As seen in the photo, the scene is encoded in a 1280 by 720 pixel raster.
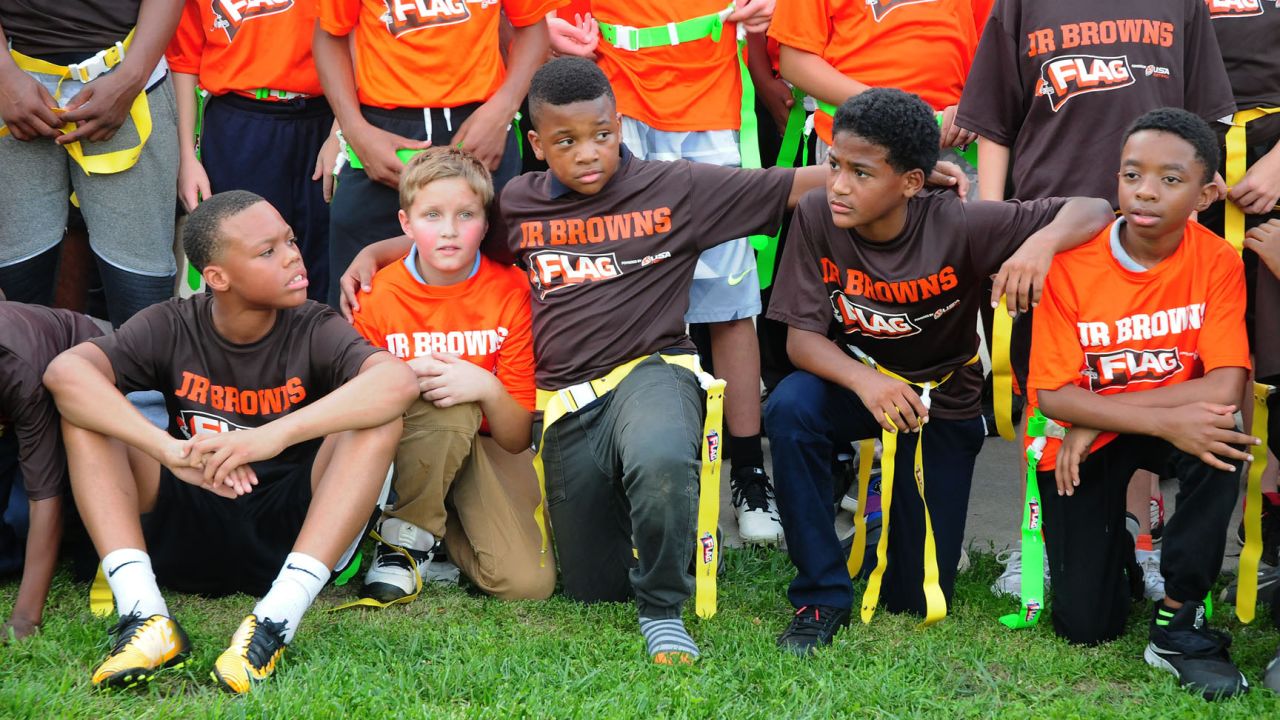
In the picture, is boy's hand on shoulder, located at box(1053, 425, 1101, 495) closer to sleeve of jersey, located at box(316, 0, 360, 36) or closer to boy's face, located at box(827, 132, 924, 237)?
boy's face, located at box(827, 132, 924, 237)

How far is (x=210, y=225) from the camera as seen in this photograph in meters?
4.04

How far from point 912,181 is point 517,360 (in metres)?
1.40

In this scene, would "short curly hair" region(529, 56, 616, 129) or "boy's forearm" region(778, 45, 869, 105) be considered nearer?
"short curly hair" region(529, 56, 616, 129)

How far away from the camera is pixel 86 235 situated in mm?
5371

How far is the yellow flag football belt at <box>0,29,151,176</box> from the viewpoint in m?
4.67

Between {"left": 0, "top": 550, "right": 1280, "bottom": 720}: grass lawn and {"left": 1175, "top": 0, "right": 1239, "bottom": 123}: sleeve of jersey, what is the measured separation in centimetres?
161

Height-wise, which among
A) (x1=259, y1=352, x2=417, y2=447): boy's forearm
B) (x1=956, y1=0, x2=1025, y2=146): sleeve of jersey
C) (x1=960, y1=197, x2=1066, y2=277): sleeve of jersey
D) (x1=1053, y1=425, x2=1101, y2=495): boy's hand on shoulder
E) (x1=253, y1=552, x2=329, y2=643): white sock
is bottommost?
(x1=253, y1=552, x2=329, y2=643): white sock

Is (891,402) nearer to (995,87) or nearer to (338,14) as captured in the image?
(995,87)

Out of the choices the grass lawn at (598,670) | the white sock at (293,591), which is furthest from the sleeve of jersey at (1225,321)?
the white sock at (293,591)

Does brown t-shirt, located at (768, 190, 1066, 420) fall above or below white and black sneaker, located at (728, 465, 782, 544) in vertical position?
above

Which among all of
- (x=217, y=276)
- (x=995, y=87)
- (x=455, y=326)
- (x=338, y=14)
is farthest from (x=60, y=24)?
(x=995, y=87)

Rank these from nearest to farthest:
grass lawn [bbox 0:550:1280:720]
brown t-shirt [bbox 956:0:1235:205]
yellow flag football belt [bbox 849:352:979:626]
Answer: grass lawn [bbox 0:550:1280:720] → yellow flag football belt [bbox 849:352:979:626] → brown t-shirt [bbox 956:0:1235:205]

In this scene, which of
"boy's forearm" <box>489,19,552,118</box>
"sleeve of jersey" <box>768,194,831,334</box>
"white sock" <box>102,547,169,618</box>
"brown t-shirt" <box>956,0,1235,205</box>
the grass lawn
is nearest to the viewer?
the grass lawn

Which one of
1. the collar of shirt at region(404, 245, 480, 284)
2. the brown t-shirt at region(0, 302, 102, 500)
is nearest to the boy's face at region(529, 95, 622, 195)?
the collar of shirt at region(404, 245, 480, 284)
